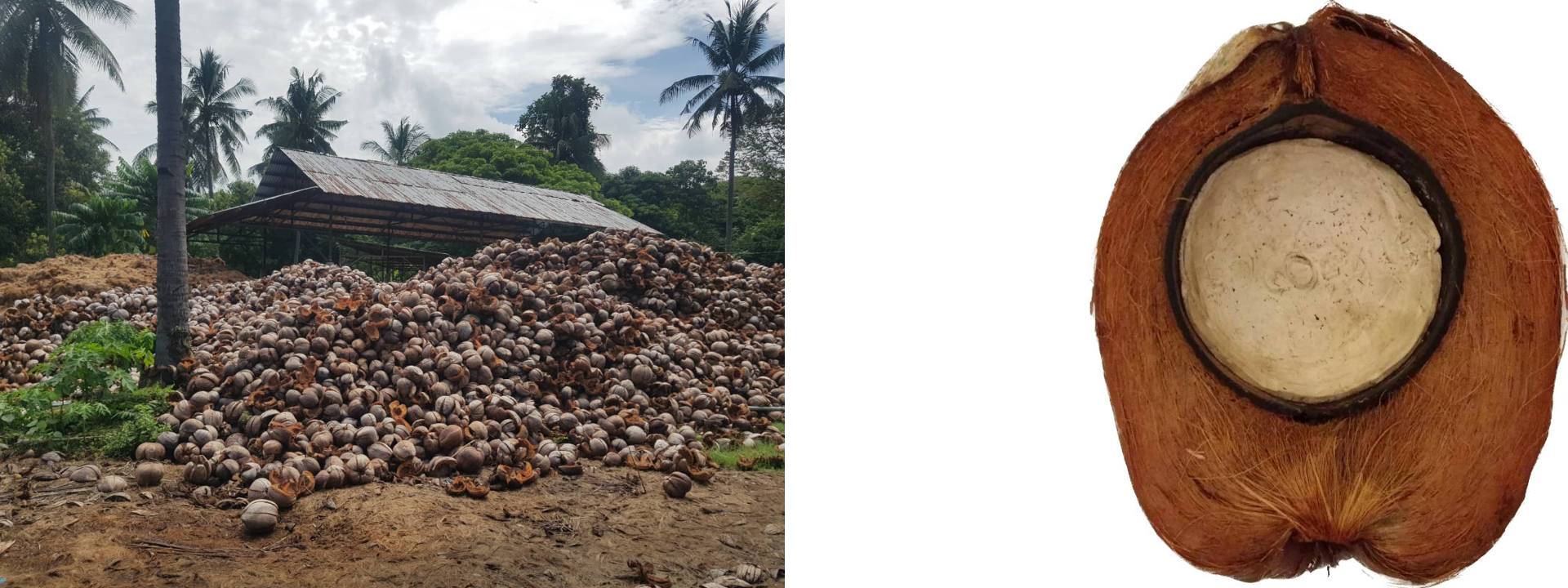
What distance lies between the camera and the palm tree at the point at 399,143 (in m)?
4.49

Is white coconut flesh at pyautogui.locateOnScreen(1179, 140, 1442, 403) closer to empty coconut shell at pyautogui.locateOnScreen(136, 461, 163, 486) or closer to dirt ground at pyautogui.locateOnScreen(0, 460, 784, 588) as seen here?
dirt ground at pyautogui.locateOnScreen(0, 460, 784, 588)

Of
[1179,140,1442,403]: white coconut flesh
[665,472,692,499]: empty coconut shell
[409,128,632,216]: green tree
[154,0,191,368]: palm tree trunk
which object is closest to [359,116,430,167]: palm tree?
[409,128,632,216]: green tree

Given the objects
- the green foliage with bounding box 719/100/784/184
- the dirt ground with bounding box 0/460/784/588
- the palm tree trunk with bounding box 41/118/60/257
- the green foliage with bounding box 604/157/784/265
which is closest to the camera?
the dirt ground with bounding box 0/460/784/588

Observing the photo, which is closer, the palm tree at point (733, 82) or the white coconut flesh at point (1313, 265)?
the white coconut flesh at point (1313, 265)

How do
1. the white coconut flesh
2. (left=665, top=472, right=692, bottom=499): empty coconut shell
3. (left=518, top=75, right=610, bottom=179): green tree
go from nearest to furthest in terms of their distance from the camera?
1. the white coconut flesh
2. (left=665, top=472, right=692, bottom=499): empty coconut shell
3. (left=518, top=75, right=610, bottom=179): green tree

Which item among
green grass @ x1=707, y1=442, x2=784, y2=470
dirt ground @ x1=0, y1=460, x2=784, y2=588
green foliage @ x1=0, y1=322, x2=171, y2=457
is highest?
green foliage @ x1=0, y1=322, x2=171, y2=457

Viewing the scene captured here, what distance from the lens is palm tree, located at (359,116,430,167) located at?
177 inches

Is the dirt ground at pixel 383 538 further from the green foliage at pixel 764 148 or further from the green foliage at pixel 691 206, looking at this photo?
the green foliage at pixel 764 148

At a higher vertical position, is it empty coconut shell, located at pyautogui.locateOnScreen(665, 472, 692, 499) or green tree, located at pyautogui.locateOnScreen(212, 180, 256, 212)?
green tree, located at pyautogui.locateOnScreen(212, 180, 256, 212)

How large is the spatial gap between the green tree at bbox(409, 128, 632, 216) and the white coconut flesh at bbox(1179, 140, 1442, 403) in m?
3.88

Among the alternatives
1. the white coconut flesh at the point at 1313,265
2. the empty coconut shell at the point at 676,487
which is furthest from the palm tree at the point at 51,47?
the white coconut flesh at the point at 1313,265

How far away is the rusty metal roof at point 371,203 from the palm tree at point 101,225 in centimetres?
35

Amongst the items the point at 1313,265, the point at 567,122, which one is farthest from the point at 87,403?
the point at 1313,265

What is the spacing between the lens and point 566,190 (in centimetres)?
604
